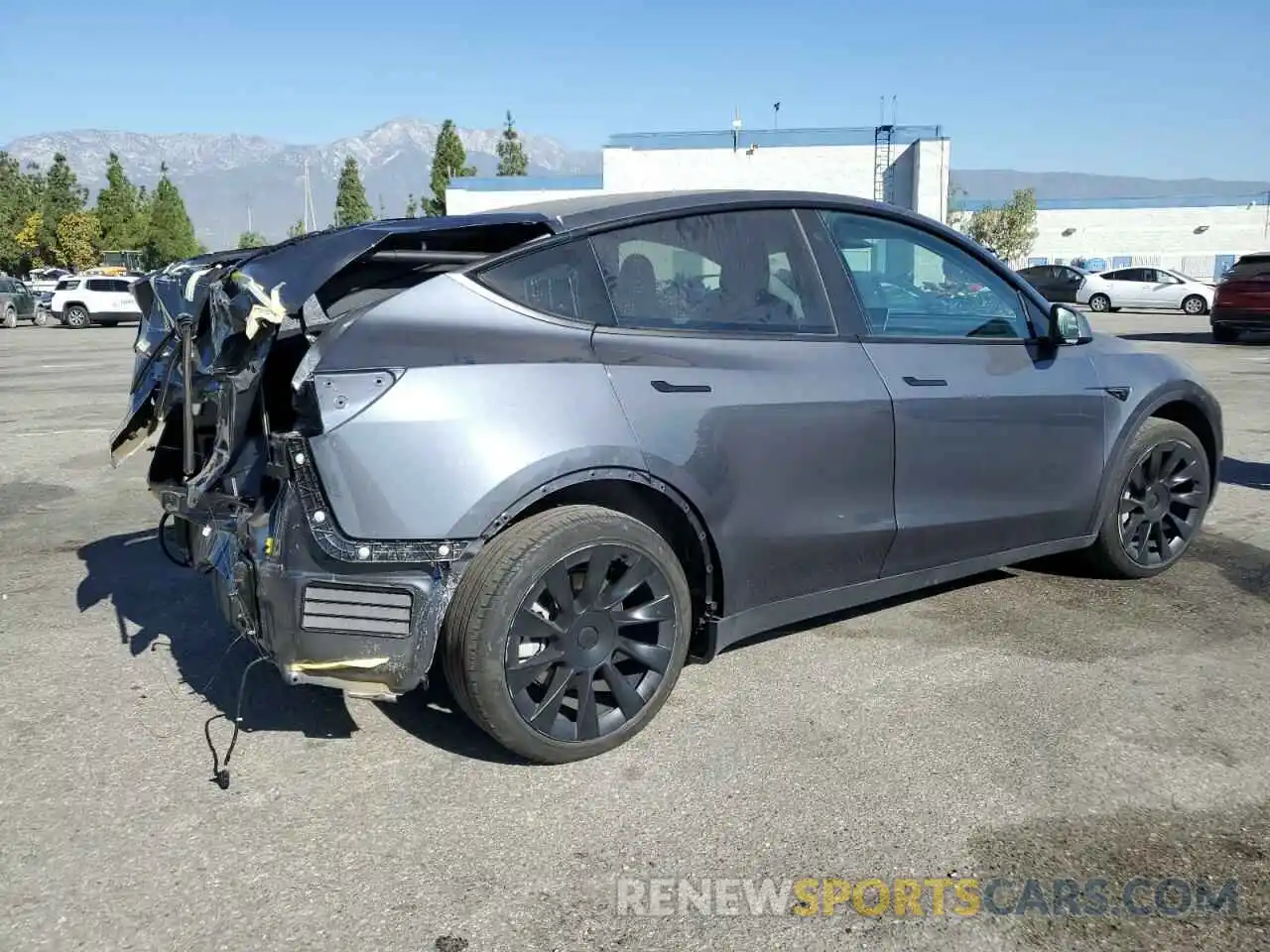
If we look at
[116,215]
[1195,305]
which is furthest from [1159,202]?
[116,215]

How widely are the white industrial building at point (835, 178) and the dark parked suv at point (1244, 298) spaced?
46.4ft

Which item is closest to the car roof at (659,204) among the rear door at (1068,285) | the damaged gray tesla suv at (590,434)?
the damaged gray tesla suv at (590,434)

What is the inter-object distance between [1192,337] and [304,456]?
23.2 metres

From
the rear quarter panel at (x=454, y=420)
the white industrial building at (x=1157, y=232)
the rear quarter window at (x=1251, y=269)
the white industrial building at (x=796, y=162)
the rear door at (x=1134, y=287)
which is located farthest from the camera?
the white industrial building at (x=1157, y=232)

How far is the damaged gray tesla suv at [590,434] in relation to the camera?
3.06m

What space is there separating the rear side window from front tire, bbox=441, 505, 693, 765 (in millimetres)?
620

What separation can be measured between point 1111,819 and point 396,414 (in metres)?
2.28

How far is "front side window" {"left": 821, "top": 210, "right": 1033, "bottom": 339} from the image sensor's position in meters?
4.09

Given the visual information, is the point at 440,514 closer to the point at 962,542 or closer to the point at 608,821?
the point at 608,821

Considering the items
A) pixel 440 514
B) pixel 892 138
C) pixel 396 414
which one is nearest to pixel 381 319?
pixel 396 414

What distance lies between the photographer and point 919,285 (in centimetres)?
431

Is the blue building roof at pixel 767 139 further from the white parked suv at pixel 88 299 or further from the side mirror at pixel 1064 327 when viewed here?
the side mirror at pixel 1064 327

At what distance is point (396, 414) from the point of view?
3.01m

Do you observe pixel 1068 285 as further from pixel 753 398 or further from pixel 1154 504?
pixel 753 398
